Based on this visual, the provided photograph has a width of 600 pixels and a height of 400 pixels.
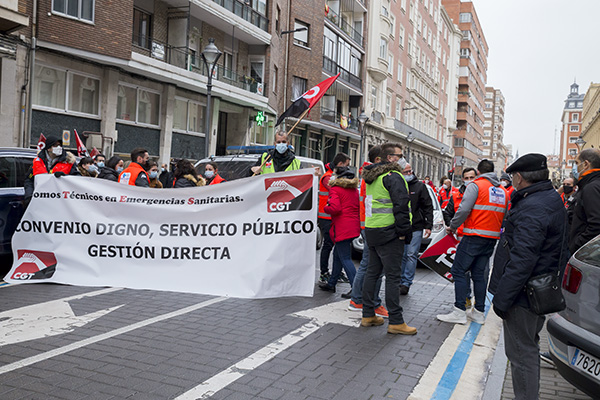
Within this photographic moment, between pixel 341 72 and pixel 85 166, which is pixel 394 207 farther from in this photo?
pixel 341 72

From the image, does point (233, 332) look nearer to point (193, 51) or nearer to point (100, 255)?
point (100, 255)

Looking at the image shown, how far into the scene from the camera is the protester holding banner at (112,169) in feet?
29.1

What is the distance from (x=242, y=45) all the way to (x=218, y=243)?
73.7 feet

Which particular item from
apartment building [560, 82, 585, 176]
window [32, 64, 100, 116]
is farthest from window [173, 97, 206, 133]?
apartment building [560, 82, 585, 176]

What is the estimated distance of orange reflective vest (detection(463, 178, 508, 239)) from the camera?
621 cm

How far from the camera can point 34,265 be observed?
7570 millimetres

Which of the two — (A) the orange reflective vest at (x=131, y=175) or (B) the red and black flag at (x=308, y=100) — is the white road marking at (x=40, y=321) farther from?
(B) the red and black flag at (x=308, y=100)

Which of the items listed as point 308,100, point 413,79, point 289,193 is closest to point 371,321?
point 289,193

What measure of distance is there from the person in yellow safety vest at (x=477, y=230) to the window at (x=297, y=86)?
26535 millimetres

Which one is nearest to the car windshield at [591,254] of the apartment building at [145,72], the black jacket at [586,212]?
the black jacket at [586,212]

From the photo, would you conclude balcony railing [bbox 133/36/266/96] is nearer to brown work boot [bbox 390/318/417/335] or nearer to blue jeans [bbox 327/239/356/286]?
blue jeans [bbox 327/239/356/286]

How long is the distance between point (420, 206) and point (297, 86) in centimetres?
2648

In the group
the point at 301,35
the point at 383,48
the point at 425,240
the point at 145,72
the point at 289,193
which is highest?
the point at 383,48

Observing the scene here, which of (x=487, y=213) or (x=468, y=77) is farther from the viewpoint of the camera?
(x=468, y=77)
